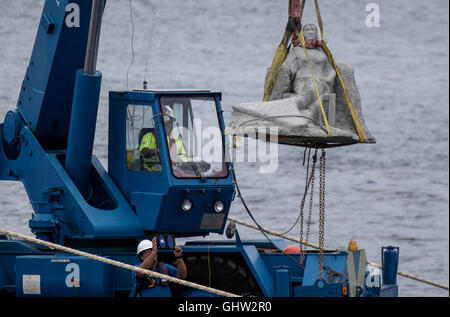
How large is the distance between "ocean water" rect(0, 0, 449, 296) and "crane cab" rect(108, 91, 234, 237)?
11069mm

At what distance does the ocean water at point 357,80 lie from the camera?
37.3 metres

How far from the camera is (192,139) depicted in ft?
65.5

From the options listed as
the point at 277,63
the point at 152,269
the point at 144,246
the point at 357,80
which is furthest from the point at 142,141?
the point at 357,80

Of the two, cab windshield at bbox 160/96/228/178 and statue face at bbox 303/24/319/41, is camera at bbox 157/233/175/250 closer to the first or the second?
cab windshield at bbox 160/96/228/178

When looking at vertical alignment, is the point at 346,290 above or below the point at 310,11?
below

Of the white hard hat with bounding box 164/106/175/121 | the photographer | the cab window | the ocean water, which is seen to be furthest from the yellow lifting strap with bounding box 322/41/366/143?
the ocean water

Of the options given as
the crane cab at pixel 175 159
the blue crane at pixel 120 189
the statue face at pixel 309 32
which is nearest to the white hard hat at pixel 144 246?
the blue crane at pixel 120 189

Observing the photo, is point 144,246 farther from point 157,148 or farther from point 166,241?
point 157,148

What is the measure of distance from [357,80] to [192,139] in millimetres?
37420

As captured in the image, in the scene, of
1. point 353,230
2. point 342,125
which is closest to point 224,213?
point 342,125

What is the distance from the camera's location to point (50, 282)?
19.3 metres

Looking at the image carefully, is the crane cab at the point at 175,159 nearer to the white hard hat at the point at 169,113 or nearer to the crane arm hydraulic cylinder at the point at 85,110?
the white hard hat at the point at 169,113

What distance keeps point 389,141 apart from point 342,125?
30503mm

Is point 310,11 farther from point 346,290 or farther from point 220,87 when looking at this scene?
point 346,290
